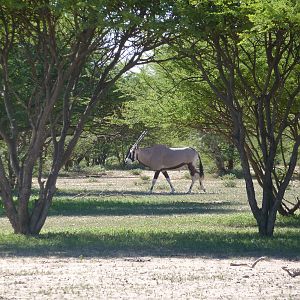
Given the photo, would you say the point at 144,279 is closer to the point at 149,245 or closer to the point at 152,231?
the point at 149,245

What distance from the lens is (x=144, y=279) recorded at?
12.9m

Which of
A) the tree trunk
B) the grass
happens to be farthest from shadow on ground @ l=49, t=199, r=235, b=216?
the tree trunk

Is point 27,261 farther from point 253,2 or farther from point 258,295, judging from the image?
point 253,2

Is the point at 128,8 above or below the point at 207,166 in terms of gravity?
above

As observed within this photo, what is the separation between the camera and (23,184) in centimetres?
1947

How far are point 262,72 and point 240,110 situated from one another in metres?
2.76

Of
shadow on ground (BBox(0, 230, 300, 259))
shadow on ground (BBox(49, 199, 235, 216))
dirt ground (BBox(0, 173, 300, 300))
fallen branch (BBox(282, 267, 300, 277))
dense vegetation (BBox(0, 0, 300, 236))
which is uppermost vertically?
dense vegetation (BBox(0, 0, 300, 236))

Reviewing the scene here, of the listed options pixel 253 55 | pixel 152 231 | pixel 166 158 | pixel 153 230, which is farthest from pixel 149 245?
pixel 166 158

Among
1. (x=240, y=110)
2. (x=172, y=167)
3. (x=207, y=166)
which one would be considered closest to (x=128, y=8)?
(x=240, y=110)

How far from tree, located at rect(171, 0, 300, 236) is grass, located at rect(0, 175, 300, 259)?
1.26 m

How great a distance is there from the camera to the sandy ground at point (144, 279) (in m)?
11.5

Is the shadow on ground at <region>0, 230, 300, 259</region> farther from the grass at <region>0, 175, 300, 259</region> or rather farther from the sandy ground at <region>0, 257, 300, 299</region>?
the sandy ground at <region>0, 257, 300, 299</region>

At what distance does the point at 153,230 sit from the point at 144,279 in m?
8.54

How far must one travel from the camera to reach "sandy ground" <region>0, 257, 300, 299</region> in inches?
452
